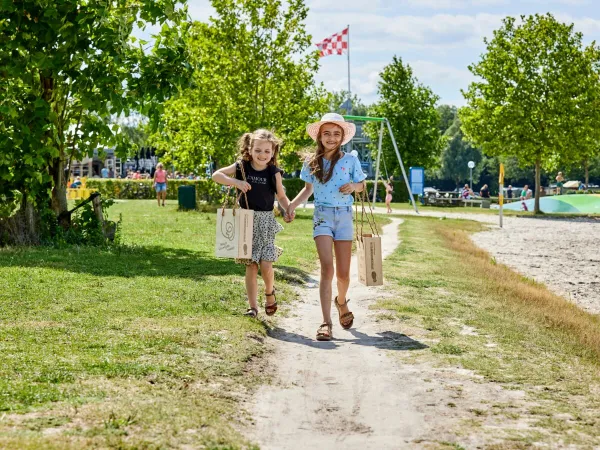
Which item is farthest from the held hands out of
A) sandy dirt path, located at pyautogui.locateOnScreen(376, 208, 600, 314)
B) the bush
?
the bush

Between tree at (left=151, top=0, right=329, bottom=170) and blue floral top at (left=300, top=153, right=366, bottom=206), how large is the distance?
25609 mm

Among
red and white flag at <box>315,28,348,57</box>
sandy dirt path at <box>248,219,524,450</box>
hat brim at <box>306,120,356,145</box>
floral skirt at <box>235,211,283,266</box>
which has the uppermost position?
red and white flag at <box>315,28,348,57</box>

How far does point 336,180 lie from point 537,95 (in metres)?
42.2

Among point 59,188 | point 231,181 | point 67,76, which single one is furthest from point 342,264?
point 59,188

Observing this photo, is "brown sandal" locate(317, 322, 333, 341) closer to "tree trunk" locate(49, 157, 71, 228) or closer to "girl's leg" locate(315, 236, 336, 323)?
"girl's leg" locate(315, 236, 336, 323)

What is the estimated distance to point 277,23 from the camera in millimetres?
34719

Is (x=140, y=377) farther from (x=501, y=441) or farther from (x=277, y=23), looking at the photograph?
(x=277, y=23)

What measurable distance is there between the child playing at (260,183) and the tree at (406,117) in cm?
6350

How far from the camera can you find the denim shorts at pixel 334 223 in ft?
28.7

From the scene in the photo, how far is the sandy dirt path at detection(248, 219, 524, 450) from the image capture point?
5.50m

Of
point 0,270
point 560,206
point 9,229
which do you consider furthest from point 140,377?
point 560,206

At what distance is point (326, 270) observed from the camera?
8891 millimetres

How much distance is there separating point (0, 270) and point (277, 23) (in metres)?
23.8

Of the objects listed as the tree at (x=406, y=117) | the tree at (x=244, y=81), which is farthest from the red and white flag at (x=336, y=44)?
the tree at (x=406, y=117)
